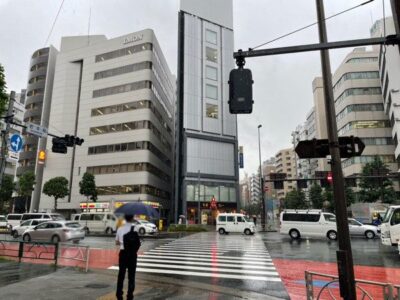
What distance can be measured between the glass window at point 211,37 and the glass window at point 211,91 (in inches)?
350

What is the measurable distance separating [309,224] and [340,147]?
22.0m

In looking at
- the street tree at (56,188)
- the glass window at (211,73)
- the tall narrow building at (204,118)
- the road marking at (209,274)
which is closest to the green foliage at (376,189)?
the tall narrow building at (204,118)

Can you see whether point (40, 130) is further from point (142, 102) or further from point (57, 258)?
point (142, 102)

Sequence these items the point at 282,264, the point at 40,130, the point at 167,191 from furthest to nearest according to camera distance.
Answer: the point at 167,191 < the point at 40,130 < the point at 282,264

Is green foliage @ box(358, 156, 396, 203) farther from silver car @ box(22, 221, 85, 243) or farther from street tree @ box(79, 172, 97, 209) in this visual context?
street tree @ box(79, 172, 97, 209)

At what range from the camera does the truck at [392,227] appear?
49.2 ft

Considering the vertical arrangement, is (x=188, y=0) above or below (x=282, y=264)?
above

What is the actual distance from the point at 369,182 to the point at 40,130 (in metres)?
44.8

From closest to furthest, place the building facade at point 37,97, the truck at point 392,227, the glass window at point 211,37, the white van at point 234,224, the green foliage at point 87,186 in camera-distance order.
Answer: the truck at point 392,227 → the white van at point 234,224 → the green foliage at point 87,186 → the glass window at point 211,37 → the building facade at point 37,97

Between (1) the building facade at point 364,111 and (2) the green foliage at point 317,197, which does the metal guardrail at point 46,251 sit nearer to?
(2) the green foliage at point 317,197

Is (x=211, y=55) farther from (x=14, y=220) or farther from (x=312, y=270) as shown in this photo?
(x=312, y=270)

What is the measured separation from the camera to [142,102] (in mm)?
53000

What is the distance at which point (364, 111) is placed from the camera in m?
63.4

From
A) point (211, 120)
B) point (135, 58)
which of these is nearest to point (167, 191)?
point (211, 120)
